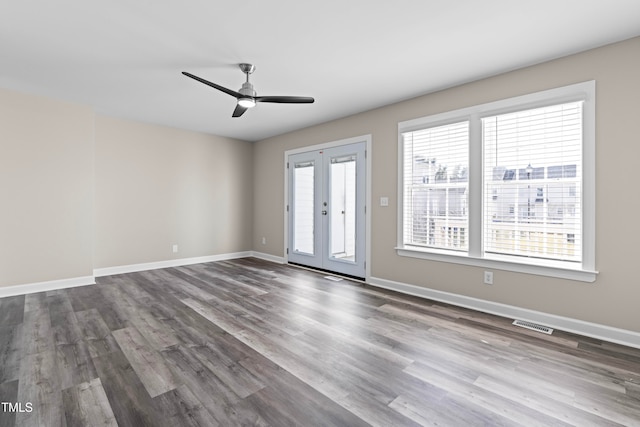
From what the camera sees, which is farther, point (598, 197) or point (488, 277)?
point (488, 277)

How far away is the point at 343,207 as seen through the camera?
5031 mm

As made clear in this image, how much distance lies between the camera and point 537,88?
3051 millimetres

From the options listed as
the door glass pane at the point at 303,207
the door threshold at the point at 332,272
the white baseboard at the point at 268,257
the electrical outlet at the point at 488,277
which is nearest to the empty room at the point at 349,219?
the electrical outlet at the point at 488,277

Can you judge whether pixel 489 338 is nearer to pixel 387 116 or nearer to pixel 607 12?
pixel 607 12

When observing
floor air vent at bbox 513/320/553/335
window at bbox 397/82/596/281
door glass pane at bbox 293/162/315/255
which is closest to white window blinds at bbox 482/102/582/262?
window at bbox 397/82/596/281

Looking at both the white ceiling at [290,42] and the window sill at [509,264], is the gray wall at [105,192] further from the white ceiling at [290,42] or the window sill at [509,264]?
the window sill at [509,264]

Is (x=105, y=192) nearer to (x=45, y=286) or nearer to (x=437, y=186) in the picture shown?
(x=45, y=286)

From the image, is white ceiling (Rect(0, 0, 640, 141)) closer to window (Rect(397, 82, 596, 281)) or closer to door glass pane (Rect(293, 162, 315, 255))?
window (Rect(397, 82, 596, 281))

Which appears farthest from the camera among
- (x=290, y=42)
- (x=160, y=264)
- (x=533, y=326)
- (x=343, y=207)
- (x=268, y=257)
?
(x=268, y=257)

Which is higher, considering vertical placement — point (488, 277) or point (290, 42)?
point (290, 42)

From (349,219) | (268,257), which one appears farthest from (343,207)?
(268,257)

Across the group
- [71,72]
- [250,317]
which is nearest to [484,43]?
[250,317]

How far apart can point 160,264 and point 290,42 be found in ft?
15.2

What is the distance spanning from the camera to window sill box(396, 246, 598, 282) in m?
2.81
